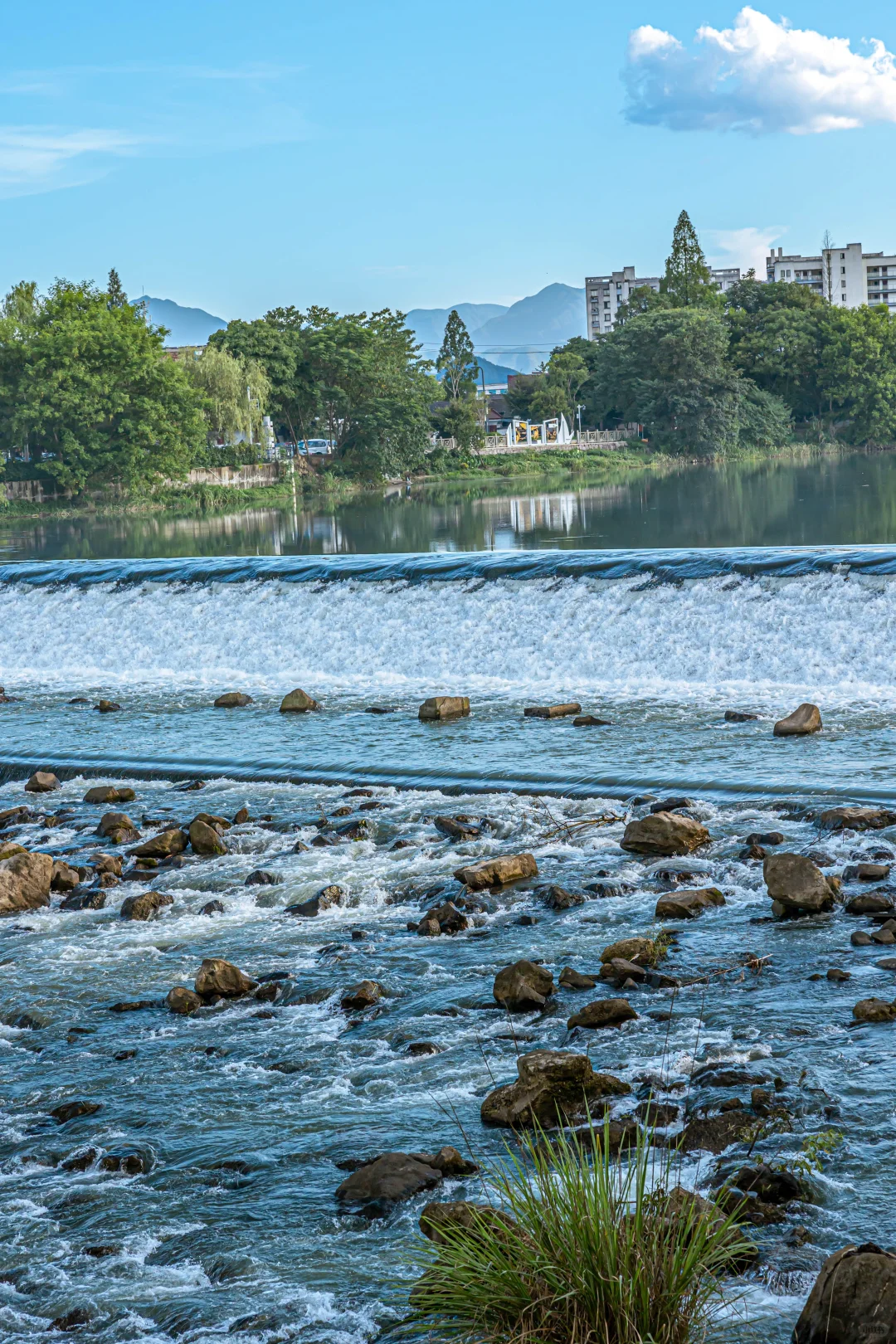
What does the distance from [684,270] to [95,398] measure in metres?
48.2

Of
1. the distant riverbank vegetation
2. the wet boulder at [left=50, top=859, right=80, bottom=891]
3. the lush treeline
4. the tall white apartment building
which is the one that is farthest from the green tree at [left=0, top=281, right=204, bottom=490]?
the tall white apartment building

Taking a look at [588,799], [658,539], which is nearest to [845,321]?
[658,539]

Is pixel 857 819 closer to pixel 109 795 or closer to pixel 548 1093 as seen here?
pixel 548 1093

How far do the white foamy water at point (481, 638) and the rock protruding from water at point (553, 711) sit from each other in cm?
98

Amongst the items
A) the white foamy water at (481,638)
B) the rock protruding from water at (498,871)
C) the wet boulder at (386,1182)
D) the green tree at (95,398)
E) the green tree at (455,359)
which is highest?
the green tree at (455,359)

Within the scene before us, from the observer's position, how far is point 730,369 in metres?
76.7

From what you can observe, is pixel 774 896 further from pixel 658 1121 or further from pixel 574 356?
pixel 574 356

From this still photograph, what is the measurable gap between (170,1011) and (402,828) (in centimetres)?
316

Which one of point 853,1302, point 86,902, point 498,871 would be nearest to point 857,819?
point 498,871

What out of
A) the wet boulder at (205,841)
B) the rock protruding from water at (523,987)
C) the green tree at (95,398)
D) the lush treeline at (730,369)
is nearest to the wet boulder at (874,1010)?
the rock protruding from water at (523,987)

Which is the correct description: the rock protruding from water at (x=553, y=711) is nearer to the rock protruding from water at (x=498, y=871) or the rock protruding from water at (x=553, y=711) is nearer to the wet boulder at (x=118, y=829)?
the wet boulder at (x=118, y=829)

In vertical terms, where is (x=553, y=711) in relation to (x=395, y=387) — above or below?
below

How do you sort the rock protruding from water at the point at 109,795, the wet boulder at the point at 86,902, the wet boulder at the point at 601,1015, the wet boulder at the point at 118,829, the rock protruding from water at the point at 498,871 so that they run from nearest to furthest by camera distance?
the wet boulder at the point at 601,1015, the rock protruding from water at the point at 498,871, the wet boulder at the point at 86,902, the wet boulder at the point at 118,829, the rock protruding from water at the point at 109,795

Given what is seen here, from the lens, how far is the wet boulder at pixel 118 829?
374 inches
